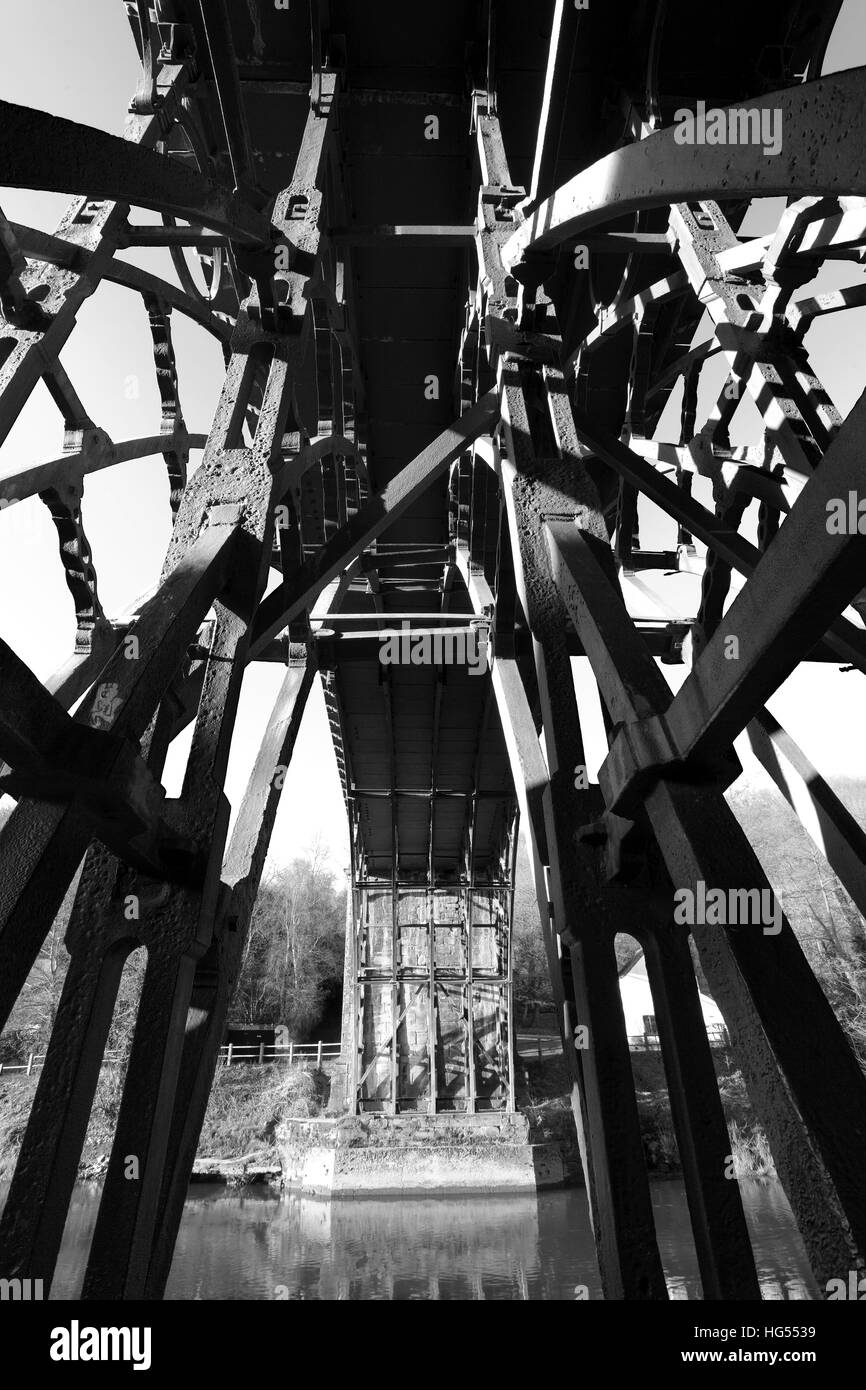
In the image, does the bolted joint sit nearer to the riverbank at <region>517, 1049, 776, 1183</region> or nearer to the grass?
the riverbank at <region>517, 1049, 776, 1183</region>

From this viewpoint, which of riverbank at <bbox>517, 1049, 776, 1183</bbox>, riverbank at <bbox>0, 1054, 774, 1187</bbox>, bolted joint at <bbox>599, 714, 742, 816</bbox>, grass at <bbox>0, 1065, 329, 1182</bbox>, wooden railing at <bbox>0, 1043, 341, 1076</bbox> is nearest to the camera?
bolted joint at <bbox>599, 714, 742, 816</bbox>

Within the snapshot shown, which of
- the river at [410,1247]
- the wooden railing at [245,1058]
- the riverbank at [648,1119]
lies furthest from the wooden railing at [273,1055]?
the riverbank at [648,1119]

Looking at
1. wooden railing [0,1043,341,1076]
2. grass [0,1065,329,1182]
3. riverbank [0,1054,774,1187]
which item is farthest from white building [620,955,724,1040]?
grass [0,1065,329,1182]

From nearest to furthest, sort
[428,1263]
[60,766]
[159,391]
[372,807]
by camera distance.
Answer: [60,766] → [159,391] → [428,1263] → [372,807]

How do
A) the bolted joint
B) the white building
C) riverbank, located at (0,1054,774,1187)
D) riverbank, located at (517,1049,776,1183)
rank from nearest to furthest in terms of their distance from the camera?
the bolted joint < riverbank, located at (517,1049,776,1183) < riverbank, located at (0,1054,774,1187) < the white building

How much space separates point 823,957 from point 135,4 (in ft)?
97.7

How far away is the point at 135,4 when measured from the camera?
638 centimetres

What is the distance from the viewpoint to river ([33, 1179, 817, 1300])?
16219 mm

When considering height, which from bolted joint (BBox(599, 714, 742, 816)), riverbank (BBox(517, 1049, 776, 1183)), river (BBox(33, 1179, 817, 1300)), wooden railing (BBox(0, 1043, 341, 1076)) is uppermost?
wooden railing (BBox(0, 1043, 341, 1076))

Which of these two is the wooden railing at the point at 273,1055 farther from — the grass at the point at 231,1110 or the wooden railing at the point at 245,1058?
the grass at the point at 231,1110

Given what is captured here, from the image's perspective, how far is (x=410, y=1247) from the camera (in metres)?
18.8

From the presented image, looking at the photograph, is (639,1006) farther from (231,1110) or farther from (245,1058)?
(231,1110)

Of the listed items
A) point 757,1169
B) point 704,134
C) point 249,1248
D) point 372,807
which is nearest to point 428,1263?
point 249,1248
